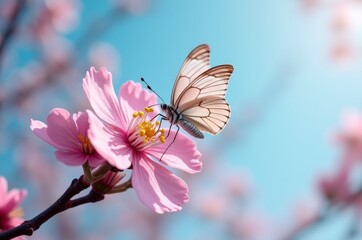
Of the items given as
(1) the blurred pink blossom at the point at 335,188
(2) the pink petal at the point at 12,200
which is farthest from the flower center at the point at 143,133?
(1) the blurred pink blossom at the point at 335,188

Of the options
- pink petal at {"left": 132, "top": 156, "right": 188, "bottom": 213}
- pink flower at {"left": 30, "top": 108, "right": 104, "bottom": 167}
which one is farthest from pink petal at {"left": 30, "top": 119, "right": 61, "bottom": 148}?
pink petal at {"left": 132, "top": 156, "right": 188, "bottom": 213}

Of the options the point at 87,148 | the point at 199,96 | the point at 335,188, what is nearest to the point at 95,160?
the point at 87,148

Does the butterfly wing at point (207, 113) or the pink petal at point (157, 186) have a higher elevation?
the butterfly wing at point (207, 113)

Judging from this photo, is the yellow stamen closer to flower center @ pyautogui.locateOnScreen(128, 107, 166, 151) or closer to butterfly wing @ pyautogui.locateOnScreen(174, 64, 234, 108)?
flower center @ pyautogui.locateOnScreen(128, 107, 166, 151)

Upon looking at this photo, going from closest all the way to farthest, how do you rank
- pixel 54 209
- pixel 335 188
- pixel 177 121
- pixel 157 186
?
pixel 54 209 → pixel 157 186 → pixel 177 121 → pixel 335 188

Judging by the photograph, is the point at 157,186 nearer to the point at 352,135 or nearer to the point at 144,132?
the point at 144,132

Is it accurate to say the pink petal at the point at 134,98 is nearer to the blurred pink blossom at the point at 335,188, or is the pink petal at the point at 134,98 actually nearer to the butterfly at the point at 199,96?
the butterfly at the point at 199,96

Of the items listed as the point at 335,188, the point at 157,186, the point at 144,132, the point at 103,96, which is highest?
the point at 103,96
